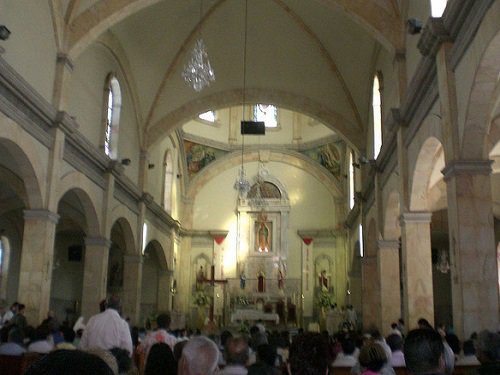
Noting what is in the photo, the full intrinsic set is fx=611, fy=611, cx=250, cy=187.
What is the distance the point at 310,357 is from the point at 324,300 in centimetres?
2226

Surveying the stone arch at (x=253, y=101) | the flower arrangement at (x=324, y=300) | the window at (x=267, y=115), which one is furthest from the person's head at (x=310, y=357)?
the window at (x=267, y=115)

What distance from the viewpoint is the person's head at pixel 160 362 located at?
430 centimetres

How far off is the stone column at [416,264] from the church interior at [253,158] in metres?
0.03

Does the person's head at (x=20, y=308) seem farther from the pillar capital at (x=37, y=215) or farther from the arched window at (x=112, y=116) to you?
the arched window at (x=112, y=116)

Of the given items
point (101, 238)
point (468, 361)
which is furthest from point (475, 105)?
point (101, 238)

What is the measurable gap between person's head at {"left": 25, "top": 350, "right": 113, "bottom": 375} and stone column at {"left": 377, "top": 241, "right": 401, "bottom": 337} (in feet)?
45.0

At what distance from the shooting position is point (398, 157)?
40.4 ft

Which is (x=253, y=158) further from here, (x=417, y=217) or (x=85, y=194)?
(x=417, y=217)

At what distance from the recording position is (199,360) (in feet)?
12.9

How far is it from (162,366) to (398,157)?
8.97 metres

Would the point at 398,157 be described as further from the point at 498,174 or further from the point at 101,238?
the point at 101,238

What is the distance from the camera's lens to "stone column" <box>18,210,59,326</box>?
11539 millimetres

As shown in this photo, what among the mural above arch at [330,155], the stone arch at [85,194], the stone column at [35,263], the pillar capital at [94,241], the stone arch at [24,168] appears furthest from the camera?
the mural above arch at [330,155]

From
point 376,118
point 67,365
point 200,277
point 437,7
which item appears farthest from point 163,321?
point 200,277
